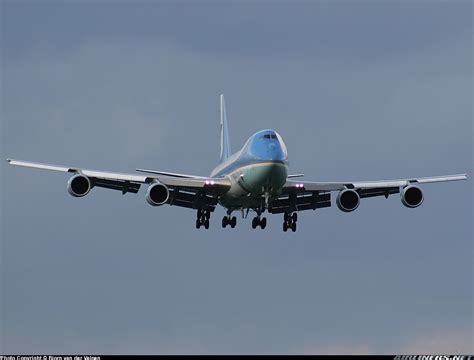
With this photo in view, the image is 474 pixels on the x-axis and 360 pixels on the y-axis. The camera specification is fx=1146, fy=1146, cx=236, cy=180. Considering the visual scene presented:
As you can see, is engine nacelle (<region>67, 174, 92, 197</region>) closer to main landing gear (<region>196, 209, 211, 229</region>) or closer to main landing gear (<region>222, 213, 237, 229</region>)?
main landing gear (<region>196, 209, 211, 229</region>)

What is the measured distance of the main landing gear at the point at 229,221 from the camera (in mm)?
86438

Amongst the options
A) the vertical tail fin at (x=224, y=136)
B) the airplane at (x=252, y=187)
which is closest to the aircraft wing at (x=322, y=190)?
the airplane at (x=252, y=187)

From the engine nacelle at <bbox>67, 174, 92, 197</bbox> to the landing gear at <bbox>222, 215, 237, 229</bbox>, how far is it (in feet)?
42.2

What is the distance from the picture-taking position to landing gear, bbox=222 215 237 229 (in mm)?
86500

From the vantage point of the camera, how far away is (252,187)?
76875 millimetres

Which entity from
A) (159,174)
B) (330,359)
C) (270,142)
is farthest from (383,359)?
(159,174)

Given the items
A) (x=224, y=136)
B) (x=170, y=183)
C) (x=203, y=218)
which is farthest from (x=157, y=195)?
(x=224, y=136)

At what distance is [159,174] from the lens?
82.4 metres

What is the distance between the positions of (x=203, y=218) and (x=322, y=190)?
9.85 metres

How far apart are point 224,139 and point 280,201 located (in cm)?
3115

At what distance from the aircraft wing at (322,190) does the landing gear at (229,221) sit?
10.1 feet

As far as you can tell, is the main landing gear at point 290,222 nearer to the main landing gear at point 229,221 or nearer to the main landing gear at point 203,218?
the main landing gear at point 229,221

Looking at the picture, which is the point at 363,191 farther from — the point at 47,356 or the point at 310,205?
the point at 47,356

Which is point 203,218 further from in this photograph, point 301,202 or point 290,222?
point 301,202
